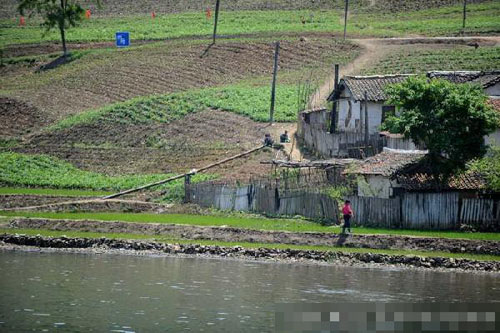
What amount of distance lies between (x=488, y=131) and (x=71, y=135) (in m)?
34.7

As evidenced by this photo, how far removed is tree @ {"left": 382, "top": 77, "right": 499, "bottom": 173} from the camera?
51.2 m

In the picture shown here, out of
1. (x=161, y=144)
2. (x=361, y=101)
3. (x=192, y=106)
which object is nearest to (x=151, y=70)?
(x=192, y=106)

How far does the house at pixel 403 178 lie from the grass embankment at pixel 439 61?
31808 mm

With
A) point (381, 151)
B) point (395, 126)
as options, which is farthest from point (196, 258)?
point (381, 151)

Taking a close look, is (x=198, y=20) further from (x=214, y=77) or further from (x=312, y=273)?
(x=312, y=273)

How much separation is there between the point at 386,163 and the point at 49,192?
Result: 19.0m

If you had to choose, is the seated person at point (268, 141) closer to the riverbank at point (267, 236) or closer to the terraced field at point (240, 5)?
the riverbank at point (267, 236)

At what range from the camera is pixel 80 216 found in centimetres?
5359

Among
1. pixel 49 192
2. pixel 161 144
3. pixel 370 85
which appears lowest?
pixel 49 192

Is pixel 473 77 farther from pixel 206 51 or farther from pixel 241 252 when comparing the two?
pixel 206 51

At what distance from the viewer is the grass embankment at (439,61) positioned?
84.9 meters

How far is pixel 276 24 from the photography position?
109812 millimetres

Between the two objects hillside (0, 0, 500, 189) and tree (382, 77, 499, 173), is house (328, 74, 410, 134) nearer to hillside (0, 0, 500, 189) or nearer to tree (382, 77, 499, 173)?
hillside (0, 0, 500, 189)

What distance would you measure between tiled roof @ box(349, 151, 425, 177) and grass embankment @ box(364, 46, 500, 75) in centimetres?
3091
